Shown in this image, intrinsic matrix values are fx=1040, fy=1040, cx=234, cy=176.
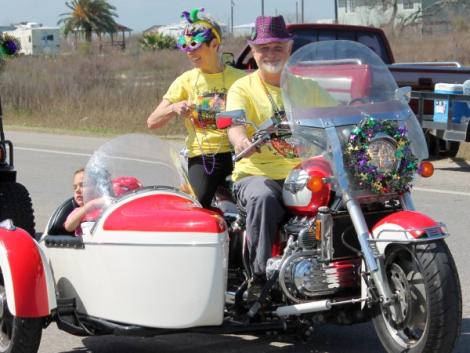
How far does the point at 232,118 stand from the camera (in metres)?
4.98

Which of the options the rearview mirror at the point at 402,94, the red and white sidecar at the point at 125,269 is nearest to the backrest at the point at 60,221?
the red and white sidecar at the point at 125,269

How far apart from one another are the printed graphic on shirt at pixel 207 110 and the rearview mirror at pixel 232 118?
1010 mm

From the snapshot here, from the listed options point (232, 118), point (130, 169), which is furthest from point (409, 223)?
point (130, 169)

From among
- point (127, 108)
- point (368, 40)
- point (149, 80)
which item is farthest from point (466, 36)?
A: point (368, 40)

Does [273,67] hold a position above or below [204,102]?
above

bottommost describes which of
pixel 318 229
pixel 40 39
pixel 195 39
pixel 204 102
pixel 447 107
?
pixel 40 39

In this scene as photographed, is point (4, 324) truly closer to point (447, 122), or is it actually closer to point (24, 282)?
point (24, 282)

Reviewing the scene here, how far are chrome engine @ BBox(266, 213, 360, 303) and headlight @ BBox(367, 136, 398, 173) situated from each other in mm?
359

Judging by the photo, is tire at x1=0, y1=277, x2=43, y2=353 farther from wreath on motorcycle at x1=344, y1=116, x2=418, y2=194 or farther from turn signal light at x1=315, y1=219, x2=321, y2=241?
wreath on motorcycle at x1=344, y1=116, x2=418, y2=194

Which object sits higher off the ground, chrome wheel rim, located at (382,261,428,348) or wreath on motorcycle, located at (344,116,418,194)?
wreath on motorcycle, located at (344,116,418,194)

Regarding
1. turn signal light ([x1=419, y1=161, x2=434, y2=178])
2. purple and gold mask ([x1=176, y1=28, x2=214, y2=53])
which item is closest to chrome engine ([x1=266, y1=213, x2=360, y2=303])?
turn signal light ([x1=419, y1=161, x2=434, y2=178])

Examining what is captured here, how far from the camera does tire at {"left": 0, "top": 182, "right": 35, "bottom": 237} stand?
7.84m

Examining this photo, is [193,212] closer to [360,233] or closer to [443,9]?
[360,233]

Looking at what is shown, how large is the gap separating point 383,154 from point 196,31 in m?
1.81
